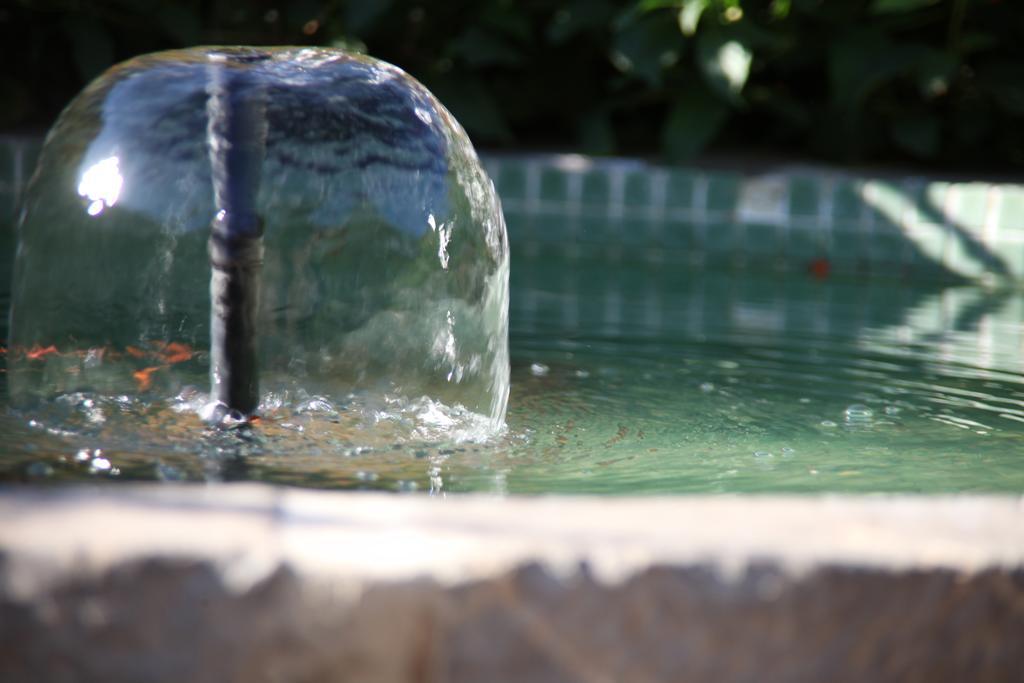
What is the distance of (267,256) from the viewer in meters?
1.92

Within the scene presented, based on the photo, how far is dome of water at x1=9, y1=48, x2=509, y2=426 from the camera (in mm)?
1884

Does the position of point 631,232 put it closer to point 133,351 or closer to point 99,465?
point 133,351

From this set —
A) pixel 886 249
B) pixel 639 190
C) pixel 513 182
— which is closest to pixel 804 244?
pixel 886 249

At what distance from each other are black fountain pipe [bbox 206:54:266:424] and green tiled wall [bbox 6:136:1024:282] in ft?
8.73

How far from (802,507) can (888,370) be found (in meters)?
1.88

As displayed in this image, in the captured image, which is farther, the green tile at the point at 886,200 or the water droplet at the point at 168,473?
the green tile at the point at 886,200

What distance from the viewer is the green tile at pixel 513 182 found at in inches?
198

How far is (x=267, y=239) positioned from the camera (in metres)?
1.90

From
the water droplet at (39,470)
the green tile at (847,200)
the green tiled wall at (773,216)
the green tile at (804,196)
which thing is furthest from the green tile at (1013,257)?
Answer: the water droplet at (39,470)

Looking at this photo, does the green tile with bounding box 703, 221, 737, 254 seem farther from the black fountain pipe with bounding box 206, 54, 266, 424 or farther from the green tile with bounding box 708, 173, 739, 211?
the black fountain pipe with bounding box 206, 54, 266, 424

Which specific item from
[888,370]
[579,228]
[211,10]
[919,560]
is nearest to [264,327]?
[919,560]

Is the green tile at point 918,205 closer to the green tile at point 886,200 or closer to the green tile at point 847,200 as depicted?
the green tile at point 886,200

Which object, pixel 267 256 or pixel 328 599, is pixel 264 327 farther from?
pixel 328 599

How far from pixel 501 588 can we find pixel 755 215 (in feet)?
13.6
